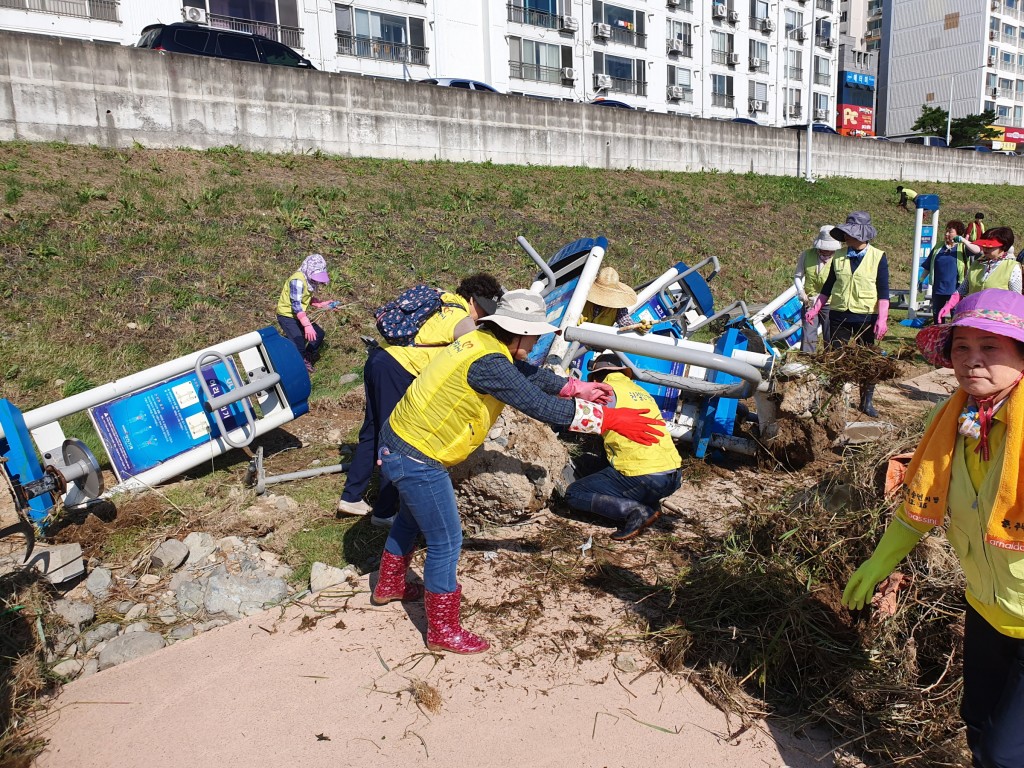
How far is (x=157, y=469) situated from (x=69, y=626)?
152 centimetres

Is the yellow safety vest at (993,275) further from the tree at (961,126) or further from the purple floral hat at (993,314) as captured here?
the tree at (961,126)

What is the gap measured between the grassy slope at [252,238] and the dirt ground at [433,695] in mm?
4634

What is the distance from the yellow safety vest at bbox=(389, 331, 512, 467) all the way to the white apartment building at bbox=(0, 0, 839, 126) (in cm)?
2351

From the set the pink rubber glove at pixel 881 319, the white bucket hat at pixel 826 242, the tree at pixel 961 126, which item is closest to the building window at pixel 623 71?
the tree at pixel 961 126

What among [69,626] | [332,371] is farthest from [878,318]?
[69,626]

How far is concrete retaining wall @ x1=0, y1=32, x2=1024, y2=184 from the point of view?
1172 centimetres

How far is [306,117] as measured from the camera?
1433cm

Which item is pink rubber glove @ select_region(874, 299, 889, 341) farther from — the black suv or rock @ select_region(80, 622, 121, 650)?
the black suv

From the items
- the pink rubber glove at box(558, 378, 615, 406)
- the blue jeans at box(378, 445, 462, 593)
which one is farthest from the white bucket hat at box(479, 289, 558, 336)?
the blue jeans at box(378, 445, 462, 593)

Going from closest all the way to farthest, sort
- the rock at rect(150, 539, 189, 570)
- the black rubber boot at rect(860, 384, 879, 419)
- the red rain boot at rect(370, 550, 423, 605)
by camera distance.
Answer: the red rain boot at rect(370, 550, 423, 605), the rock at rect(150, 539, 189, 570), the black rubber boot at rect(860, 384, 879, 419)

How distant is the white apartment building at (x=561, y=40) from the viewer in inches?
910

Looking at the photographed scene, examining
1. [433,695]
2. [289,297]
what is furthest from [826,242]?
[433,695]

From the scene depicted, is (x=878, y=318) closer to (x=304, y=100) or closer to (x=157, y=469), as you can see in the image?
(x=157, y=469)

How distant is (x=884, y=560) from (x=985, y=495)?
0.44m
